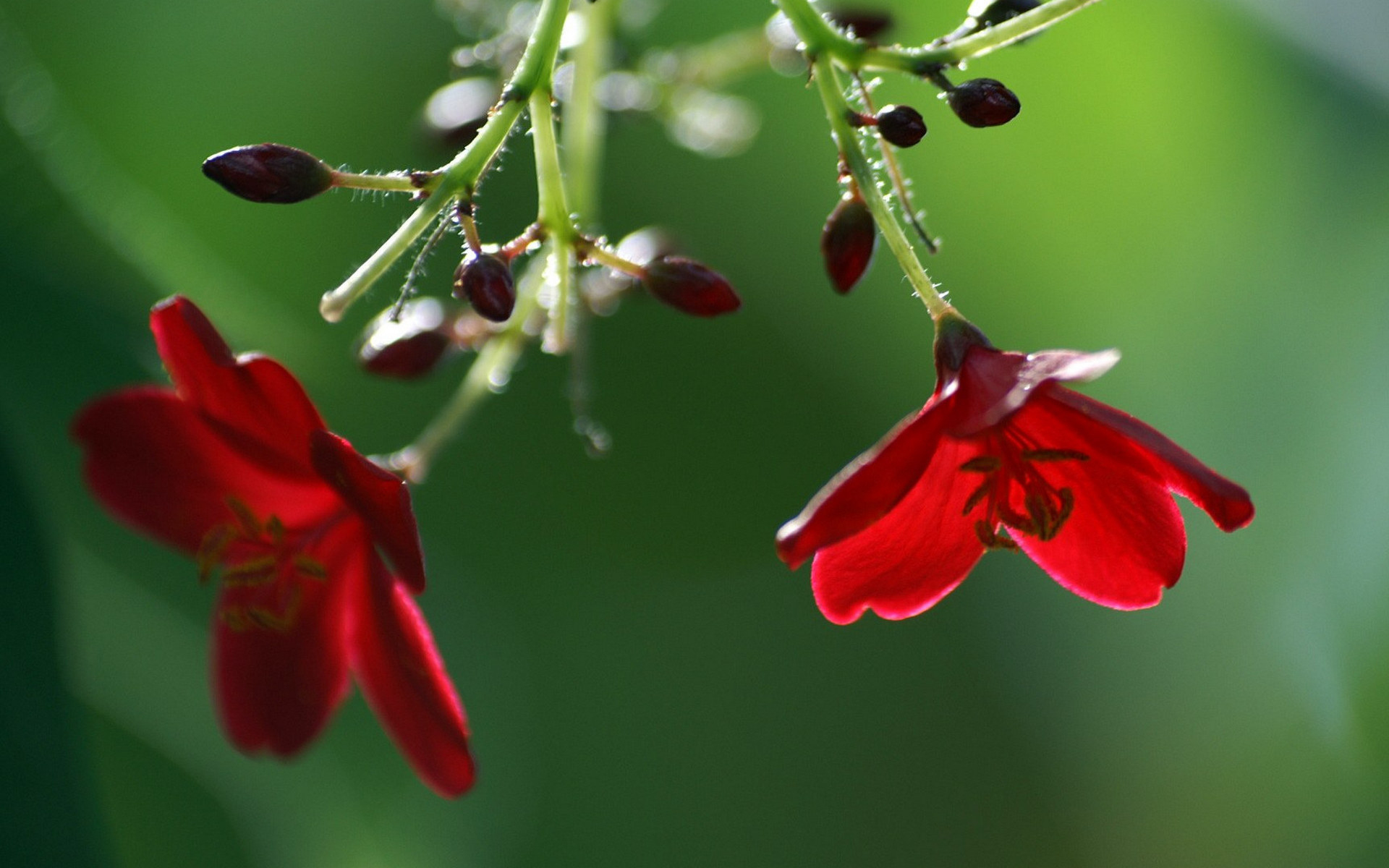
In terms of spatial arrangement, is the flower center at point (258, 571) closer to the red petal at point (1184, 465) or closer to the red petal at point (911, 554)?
the red petal at point (911, 554)

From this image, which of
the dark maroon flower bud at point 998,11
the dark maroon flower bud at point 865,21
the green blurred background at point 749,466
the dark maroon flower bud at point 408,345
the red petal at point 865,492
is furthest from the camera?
the green blurred background at point 749,466

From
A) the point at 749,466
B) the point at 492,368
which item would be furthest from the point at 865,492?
the point at 749,466

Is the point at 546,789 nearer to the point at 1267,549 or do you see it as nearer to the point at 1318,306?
the point at 1267,549

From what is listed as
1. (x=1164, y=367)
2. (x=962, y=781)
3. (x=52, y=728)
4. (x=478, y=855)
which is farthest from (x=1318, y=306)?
(x=52, y=728)

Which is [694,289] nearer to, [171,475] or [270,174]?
[270,174]

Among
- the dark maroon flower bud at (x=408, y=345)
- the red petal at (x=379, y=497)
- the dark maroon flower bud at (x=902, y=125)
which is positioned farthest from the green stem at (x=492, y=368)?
the dark maroon flower bud at (x=902, y=125)

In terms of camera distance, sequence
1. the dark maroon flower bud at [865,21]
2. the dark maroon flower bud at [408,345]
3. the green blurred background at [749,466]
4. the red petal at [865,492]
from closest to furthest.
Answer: the red petal at [865,492] → the dark maroon flower bud at [408,345] → the dark maroon flower bud at [865,21] → the green blurred background at [749,466]
